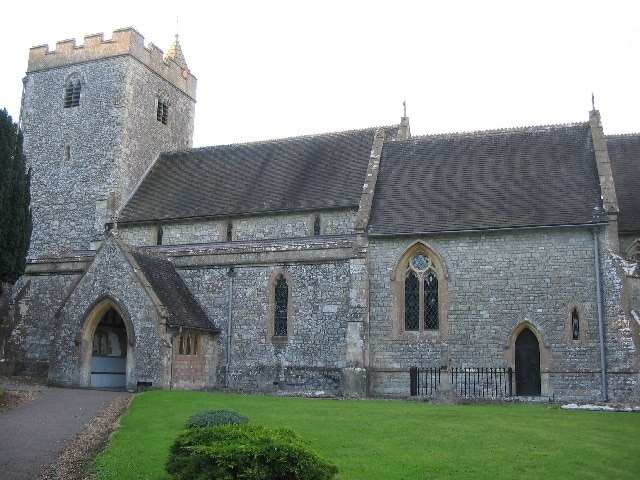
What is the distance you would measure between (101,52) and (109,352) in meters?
17.2

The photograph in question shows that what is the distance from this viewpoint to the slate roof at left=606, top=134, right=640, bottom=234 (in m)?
27.9

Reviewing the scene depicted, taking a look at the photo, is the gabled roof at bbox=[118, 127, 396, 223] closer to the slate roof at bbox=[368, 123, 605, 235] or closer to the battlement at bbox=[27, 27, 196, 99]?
the slate roof at bbox=[368, 123, 605, 235]

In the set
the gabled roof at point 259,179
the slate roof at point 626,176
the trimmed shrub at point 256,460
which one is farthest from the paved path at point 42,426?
the slate roof at point 626,176

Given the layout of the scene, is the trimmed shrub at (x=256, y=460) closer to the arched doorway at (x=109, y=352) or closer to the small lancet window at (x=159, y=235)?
the arched doorway at (x=109, y=352)

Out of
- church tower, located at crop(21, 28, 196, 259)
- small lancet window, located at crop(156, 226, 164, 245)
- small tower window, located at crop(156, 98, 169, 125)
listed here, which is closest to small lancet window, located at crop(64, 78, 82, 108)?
church tower, located at crop(21, 28, 196, 259)

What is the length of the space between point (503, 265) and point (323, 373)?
Result: 25.6 feet

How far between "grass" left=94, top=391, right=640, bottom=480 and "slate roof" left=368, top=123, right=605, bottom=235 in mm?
8001

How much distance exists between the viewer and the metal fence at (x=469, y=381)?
24.7 meters

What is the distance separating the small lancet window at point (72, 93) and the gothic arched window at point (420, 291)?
867 inches

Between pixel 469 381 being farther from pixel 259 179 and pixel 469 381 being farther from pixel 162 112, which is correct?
pixel 162 112

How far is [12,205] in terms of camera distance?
24828 mm

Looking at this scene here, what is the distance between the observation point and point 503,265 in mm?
25656

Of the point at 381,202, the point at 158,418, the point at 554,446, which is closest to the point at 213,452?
the point at 554,446

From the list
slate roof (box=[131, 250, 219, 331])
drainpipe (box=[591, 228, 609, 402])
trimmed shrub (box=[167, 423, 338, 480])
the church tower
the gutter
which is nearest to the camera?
trimmed shrub (box=[167, 423, 338, 480])
